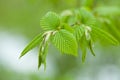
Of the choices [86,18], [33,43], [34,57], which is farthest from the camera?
[34,57]

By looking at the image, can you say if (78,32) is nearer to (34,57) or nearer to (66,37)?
(66,37)

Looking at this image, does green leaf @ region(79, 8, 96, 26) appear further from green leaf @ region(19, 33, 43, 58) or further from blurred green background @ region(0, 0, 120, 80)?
blurred green background @ region(0, 0, 120, 80)

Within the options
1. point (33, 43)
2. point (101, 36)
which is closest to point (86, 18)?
point (101, 36)

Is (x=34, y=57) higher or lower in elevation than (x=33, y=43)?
lower

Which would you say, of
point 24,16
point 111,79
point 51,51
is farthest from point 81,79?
point 24,16

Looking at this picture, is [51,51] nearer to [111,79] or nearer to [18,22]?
[18,22]

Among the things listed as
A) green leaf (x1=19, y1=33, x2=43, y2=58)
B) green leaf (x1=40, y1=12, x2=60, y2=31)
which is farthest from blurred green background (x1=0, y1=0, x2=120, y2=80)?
green leaf (x1=19, y1=33, x2=43, y2=58)
